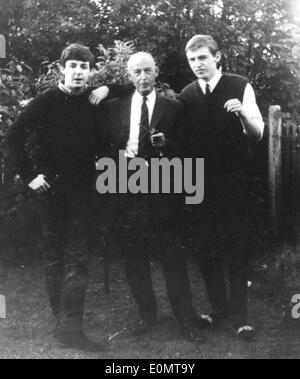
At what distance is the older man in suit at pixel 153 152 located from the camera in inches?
140

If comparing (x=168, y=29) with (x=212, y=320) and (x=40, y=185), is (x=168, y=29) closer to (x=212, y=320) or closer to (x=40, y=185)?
(x=40, y=185)

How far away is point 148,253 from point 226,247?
0.60 metres

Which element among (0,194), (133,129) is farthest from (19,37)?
(133,129)

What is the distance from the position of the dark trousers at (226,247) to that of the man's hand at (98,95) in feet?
3.12

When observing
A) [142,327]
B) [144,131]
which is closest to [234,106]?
[144,131]

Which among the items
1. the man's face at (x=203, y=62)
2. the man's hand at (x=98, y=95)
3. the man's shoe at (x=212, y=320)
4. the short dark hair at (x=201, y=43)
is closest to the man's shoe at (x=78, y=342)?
the man's shoe at (x=212, y=320)

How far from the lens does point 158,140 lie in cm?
353

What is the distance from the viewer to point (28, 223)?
483 centimetres

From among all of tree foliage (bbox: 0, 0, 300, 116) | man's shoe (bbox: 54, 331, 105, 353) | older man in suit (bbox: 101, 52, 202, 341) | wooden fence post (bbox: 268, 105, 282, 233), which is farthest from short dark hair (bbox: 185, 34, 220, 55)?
man's shoe (bbox: 54, 331, 105, 353)

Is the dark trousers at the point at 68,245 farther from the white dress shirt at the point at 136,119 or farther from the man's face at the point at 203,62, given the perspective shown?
the man's face at the point at 203,62

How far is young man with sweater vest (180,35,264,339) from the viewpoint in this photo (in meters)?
3.57

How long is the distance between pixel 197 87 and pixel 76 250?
1407mm

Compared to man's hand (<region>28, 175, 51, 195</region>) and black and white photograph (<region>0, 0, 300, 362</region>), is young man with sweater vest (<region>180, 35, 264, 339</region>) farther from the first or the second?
man's hand (<region>28, 175, 51, 195</region>)
